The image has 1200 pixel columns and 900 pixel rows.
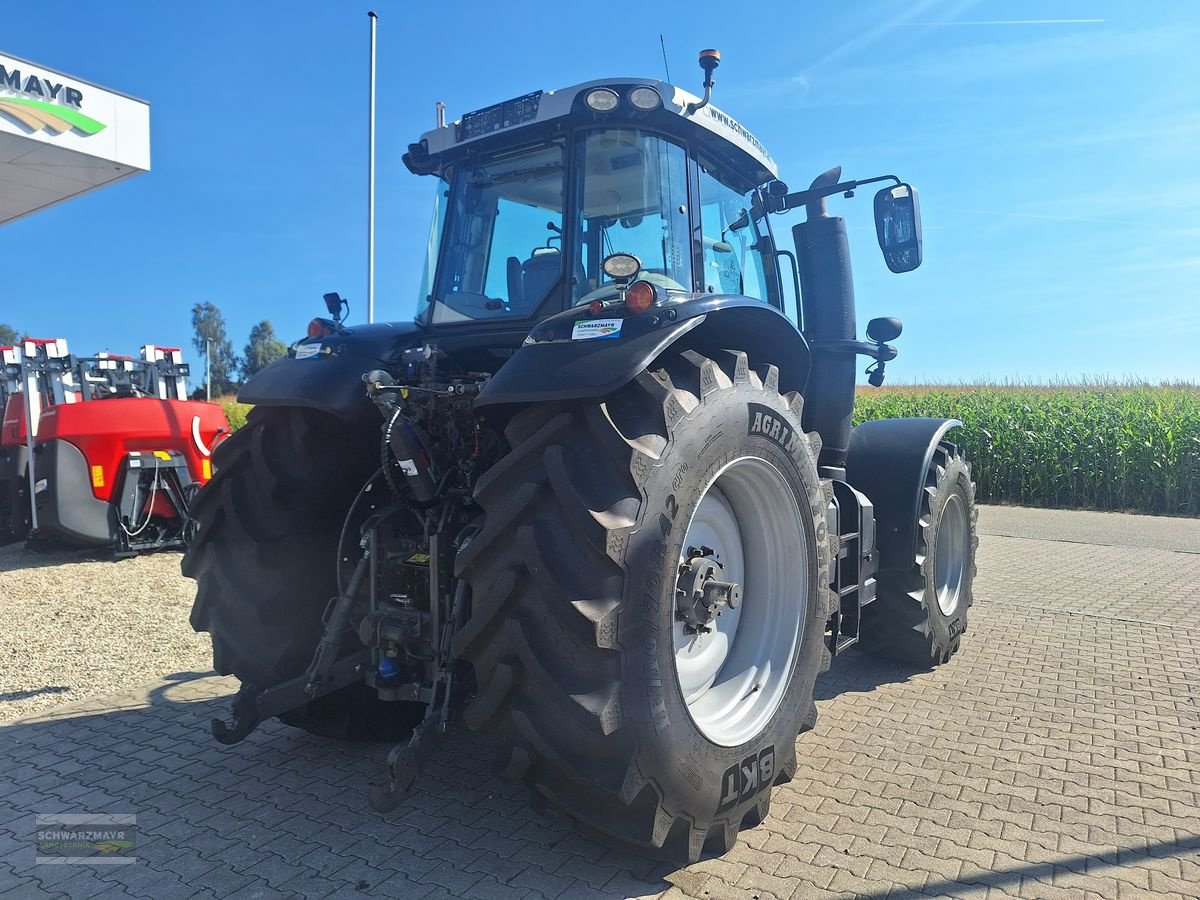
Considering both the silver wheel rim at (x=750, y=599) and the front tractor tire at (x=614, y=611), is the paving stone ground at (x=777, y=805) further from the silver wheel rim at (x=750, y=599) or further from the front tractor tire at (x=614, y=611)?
the silver wheel rim at (x=750, y=599)

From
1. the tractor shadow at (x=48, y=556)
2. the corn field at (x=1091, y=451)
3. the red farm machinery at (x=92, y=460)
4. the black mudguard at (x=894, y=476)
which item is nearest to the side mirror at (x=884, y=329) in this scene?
the black mudguard at (x=894, y=476)

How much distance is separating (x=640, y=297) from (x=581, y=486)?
637 mm

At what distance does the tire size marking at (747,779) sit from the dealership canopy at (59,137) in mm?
13023

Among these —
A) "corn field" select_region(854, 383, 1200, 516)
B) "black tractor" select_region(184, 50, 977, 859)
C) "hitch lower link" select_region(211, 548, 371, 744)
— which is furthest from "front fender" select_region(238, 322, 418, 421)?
"corn field" select_region(854, 383, 1200, 516)

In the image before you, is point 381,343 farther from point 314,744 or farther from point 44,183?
point 44,183

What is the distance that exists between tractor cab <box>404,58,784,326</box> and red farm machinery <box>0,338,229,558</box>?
492 centimetres

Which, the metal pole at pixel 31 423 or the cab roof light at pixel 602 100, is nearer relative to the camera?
the cab roof light at pixel 602 100

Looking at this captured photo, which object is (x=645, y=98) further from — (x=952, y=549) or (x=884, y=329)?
(x=952, y=549)

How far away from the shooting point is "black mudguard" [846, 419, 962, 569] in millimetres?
4547

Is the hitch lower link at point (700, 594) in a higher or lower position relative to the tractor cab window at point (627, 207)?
lower

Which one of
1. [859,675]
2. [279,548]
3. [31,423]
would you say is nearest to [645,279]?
[279,548]

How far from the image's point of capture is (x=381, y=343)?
11.5ft

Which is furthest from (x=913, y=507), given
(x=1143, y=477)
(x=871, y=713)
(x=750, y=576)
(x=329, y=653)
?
(x=1143, y=477)

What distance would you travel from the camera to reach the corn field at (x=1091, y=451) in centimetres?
1501
